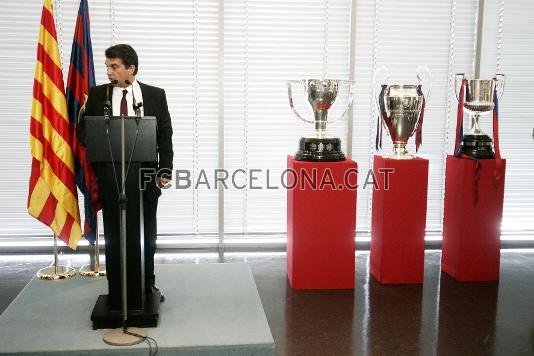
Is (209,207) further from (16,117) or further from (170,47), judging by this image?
(16,117)

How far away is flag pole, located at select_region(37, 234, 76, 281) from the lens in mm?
3402

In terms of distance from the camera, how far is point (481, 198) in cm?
357

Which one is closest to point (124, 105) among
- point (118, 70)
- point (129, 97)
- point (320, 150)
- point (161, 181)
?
point (129, 97)

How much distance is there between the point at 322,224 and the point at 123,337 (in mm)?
1455

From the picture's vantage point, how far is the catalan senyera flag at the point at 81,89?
3.32m

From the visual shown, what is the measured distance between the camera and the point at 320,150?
3.40 meters

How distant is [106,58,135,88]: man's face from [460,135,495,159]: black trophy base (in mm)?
2285

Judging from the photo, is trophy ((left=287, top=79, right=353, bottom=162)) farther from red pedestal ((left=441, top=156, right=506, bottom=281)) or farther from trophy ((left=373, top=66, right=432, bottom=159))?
red pedestal ((left=441, top=156, right=506, bottom=281))

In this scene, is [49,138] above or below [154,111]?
below

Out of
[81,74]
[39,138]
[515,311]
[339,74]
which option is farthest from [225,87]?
[515,311]

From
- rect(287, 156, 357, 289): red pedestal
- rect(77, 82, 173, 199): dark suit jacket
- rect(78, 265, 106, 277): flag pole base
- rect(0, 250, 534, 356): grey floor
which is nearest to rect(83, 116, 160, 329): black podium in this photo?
rect(77, 82, 173, 199): dark suit jacket

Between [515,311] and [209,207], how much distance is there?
239 centimetres

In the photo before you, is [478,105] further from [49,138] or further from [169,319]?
[49,138]

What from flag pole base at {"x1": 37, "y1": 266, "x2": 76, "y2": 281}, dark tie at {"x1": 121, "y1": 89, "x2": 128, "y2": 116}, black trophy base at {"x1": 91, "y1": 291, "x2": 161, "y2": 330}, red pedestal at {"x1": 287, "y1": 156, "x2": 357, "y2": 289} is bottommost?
flag pole base at {"x1": 37, "y1": 266, "x2": 76, "y2": 281}
